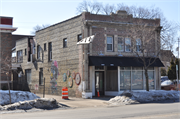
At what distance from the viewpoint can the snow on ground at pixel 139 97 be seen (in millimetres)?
18188

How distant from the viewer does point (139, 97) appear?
18797mm

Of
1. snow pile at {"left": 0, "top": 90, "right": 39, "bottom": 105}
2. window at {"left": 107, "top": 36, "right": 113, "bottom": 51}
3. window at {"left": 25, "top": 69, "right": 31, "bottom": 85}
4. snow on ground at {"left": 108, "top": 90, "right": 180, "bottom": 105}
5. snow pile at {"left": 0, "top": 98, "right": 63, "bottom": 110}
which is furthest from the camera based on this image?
window at {"left": 25, "top": 69, "right": 31, "bottom": 85}

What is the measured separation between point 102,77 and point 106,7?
3548cm

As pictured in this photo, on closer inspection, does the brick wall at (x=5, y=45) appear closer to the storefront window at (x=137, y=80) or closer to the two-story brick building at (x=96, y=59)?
the two-story brick building at (x=96, y=59)

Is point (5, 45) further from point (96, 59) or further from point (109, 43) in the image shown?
point (109, 43)

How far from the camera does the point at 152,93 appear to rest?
19719 mm

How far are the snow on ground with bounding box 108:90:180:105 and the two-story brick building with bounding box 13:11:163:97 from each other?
393 cm

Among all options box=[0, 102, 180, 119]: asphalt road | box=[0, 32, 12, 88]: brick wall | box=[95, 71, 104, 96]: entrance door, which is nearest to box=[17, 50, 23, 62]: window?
box=[0, 32, 12, 88]: brick wall

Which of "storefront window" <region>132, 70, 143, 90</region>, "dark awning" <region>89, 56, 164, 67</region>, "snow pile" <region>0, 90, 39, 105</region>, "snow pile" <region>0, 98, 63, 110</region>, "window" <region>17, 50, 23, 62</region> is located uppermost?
"window" <region>17, 50, 23, 62</region>

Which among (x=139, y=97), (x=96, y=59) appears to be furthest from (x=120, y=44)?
(x=139, y=97)

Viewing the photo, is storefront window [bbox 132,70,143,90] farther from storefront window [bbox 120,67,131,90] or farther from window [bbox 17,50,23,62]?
window [bbox 17,50,23,62]

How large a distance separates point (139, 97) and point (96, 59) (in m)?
5.56

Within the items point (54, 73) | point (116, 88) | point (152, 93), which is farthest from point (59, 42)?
point (152, 93)

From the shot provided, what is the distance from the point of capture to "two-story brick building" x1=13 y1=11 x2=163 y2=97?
22391mm
